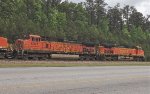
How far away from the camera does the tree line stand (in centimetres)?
7162

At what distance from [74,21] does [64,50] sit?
213ft

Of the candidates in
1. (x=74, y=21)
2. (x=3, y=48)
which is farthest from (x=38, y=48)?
(x=74, y=21)

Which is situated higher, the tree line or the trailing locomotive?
the tree line

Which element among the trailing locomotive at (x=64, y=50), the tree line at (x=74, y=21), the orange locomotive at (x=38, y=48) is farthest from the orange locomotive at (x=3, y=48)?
the tree line at (x=74, y=21)

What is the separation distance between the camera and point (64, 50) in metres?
44.2

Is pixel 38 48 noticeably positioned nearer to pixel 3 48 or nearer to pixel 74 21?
pixel 3 48

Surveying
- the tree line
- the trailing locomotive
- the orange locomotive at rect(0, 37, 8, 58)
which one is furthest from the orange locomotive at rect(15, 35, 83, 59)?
the tree line

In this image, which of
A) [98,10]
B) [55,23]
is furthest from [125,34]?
[55,23]

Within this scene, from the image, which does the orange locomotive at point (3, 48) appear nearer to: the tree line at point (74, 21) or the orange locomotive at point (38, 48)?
the orange locomotive at point (38, 48)

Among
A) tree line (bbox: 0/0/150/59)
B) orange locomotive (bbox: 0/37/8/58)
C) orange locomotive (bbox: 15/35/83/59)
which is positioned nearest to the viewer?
orange locomotive (bbox: 0/37/8/58)

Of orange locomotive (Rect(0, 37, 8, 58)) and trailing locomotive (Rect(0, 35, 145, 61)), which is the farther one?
trailing locomotive (Rect(0, 35, 145, 61))

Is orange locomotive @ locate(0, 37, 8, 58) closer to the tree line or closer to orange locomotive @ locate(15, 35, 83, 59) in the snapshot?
orange locomotive @ locate(15, 35, 83, 59)

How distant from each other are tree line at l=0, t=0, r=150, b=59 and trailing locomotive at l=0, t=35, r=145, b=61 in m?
7.04

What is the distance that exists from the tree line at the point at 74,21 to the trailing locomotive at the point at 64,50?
277 inches
